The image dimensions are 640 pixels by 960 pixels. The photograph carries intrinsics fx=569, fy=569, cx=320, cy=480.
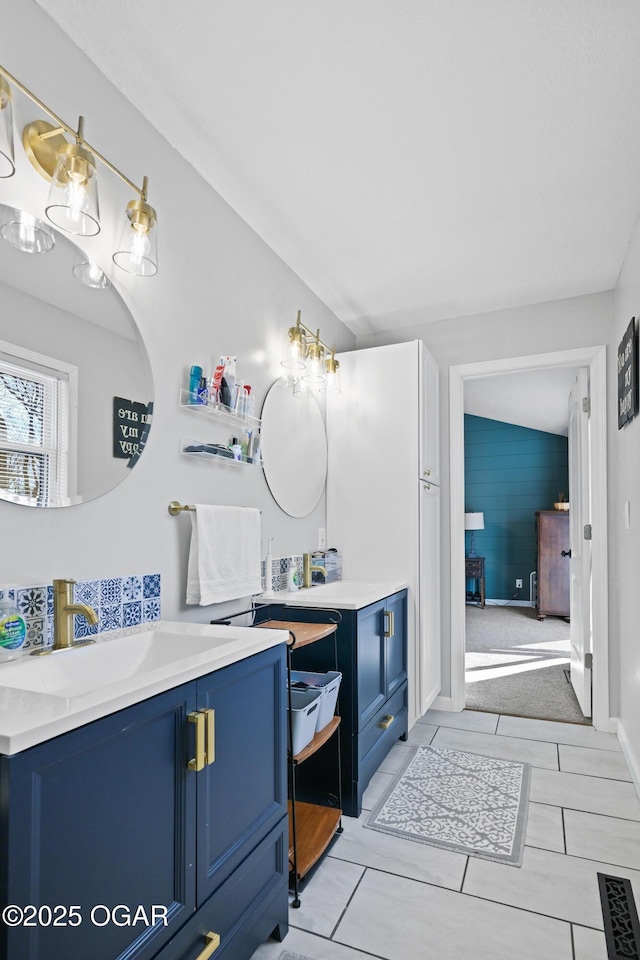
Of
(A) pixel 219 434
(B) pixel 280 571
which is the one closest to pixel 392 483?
(B) pixel 280 571

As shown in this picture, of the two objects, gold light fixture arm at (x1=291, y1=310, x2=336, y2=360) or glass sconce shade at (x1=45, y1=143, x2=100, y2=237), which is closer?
glass sconce shade at (x1=45, y1=143, x2=100, y2=237)

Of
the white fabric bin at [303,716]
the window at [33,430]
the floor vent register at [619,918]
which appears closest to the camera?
the window at [33,430]

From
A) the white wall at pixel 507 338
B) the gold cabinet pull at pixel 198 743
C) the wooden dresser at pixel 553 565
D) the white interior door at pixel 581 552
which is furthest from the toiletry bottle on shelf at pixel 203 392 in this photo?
the wooden dresser at pixel 553 565

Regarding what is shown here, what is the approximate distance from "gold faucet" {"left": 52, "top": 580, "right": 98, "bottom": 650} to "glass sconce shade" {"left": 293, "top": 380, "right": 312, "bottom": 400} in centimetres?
166

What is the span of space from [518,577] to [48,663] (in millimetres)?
7277

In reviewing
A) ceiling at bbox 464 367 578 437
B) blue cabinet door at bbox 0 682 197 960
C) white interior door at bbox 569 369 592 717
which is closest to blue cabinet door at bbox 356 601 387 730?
blue cabinet door at bbox 0 682 197 960

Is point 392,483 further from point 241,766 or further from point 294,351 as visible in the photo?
point 241,766

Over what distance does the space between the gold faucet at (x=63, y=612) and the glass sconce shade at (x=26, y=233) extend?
0.85 m

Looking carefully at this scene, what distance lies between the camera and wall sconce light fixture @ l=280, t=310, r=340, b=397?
2.74 metres

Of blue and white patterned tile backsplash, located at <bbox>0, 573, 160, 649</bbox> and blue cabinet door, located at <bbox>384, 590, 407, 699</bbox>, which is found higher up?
blue and white patterned tile backsplash, located at <bbox>0, 573, 160, 649</bbox>

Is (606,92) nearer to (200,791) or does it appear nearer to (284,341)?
(284,341)

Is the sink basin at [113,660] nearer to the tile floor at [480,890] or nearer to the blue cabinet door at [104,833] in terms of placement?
the blue cabinet door at [104,833]

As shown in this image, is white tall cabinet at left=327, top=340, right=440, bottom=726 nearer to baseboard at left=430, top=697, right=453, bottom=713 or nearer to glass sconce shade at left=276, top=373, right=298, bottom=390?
baseboard at left=430, top=697, right=453, bottom=713

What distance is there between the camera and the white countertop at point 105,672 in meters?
0.91
